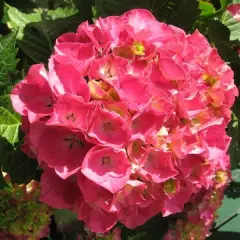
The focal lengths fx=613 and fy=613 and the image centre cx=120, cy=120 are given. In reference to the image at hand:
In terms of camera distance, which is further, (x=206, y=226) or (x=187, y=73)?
(x=206, y=226)

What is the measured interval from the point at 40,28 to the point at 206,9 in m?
0.25

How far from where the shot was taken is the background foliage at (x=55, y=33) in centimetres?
73

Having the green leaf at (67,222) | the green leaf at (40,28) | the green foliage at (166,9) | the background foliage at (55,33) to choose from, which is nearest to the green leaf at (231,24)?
the background foliage at (55,33)

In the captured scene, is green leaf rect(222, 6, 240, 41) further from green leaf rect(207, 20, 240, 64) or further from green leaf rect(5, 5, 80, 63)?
green leaf rect(5, 5, 80, 63)

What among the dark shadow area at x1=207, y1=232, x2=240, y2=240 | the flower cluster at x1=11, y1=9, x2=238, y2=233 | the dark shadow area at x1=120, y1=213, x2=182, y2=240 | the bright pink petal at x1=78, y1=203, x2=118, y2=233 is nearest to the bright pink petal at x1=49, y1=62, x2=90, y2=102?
the flower cluster at x1=11, y1=9, x2=238, y2=233

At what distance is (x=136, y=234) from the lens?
3.35 ft

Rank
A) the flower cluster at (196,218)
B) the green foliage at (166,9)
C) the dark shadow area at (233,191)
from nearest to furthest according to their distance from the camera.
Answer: the green foliage at (166,9)
the flower cluster at (196,218)
the dark shadow area at (233,191)

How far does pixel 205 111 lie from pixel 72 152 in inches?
6.4

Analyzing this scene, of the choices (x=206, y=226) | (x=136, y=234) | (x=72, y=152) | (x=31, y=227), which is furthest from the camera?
(x=206, y=226)

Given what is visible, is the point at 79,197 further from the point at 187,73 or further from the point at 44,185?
the point at 187,73

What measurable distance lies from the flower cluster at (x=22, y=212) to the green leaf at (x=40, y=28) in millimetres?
178

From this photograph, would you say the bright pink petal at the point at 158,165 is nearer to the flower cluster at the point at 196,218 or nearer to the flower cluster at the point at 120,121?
the flower cluster at the point at 120,121

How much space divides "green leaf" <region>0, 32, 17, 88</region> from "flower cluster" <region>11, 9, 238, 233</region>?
10cm

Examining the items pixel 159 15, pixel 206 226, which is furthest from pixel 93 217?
pixel 206 226
